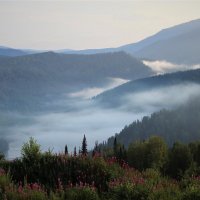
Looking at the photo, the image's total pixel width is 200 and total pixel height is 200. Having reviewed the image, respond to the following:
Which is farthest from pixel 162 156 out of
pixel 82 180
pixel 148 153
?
pixel 82 180

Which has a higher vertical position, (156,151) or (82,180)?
(156,151)

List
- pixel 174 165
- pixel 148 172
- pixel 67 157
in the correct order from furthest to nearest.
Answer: pixel 174 165 → pixel 67 157 → pixel 148 172

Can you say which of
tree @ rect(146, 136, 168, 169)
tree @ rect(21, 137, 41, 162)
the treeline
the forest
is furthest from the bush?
tree @ rect(146, 136, 168, 169)

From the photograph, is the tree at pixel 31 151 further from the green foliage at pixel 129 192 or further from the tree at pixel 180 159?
the tree at pixel 180 159

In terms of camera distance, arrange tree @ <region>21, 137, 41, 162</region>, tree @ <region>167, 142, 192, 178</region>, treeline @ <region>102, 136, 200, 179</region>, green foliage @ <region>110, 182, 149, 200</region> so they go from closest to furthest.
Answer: green foliage @ <region>110, 182, 149, 200</region> → tree @ <region>21, 137, 41, 162</region> → treeline @ <region>102, 136, 200, 179</region> → tree @ <region>167, 142, 192, 178</region>

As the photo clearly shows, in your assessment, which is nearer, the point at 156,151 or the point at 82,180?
the point at 82,180

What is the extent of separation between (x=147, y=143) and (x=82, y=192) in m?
108

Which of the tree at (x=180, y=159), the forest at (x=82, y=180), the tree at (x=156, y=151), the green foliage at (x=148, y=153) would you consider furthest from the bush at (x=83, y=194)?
the green foliage at (x=148, y=153)

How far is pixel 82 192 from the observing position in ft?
49.9

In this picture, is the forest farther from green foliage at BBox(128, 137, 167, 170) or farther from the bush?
green foliage at BBox(128, 137, 167, 170)

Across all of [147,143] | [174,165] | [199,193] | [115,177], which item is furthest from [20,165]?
[147,143]

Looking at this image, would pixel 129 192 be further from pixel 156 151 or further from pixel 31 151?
pixel 156 151

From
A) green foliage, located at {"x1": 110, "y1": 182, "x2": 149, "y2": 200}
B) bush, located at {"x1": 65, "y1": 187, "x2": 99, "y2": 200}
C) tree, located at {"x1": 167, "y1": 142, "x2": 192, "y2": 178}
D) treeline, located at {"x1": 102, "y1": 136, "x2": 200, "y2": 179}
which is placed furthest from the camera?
tree, located at {"x1": 167, "y1": 142, "x2": 192, "y2": 178}

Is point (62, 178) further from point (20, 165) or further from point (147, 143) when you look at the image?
point (147, 143)
